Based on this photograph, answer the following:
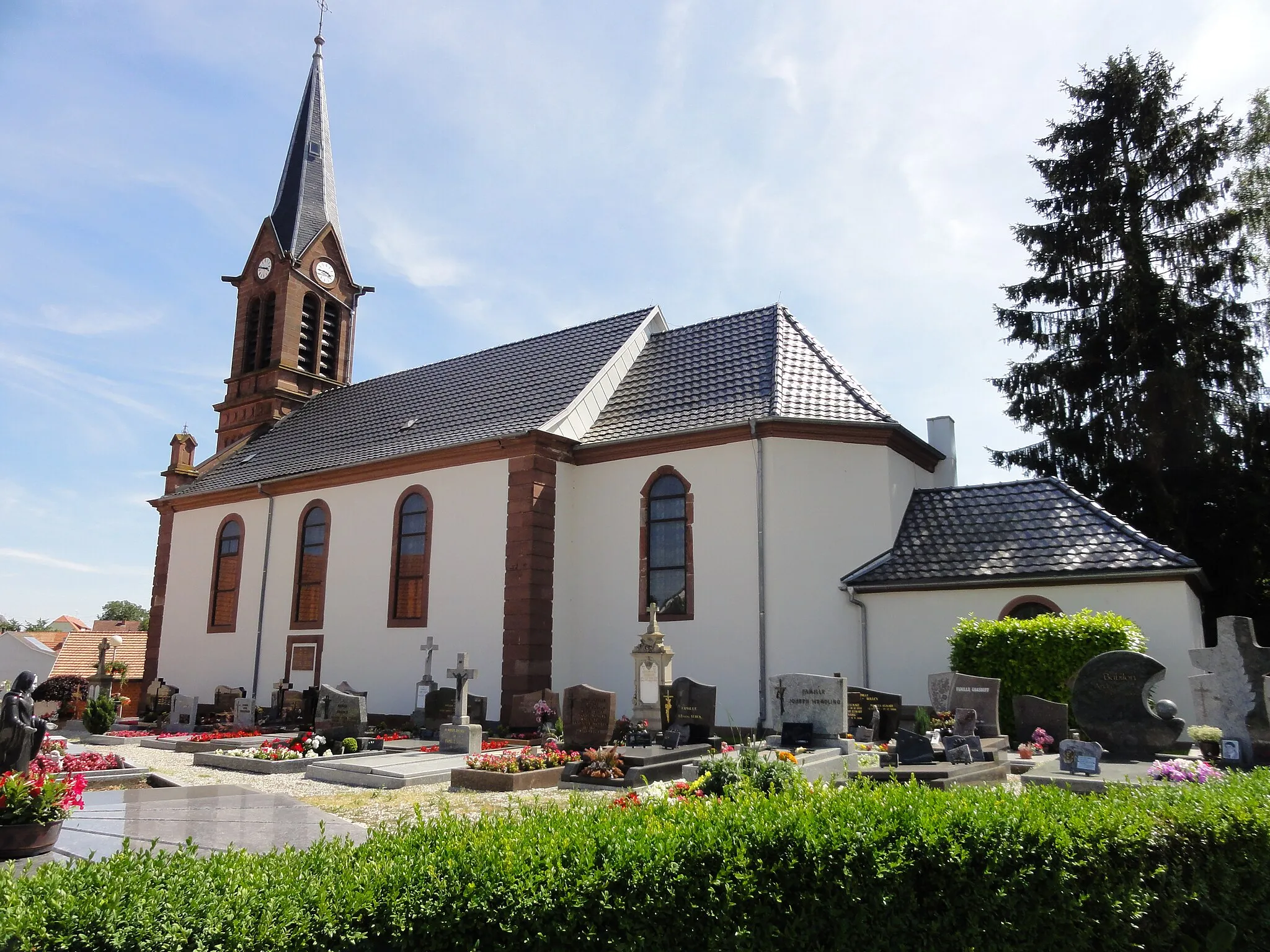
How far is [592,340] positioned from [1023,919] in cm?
1949

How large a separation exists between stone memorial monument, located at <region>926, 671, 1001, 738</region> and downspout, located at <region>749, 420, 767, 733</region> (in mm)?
3330

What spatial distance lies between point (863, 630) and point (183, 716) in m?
15.6

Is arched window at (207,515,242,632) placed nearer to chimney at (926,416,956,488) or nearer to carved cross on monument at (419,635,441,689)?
carved cross on monument at (419,635,441,689)

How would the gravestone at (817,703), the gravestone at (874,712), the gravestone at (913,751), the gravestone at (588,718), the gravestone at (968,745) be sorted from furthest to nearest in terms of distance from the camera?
the gravestone at (588,718)
the gravestone at (874,712)
the gravestone at (817,703)
the gravestone at (968,745)
the gravestone at (913,751)

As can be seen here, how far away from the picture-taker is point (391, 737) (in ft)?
56.3

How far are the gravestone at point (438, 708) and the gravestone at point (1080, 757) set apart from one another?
37.3 ft

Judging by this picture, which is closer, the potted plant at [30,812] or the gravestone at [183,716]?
the potted plant at [30,812]

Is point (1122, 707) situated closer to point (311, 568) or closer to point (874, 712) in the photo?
point (874, 712)

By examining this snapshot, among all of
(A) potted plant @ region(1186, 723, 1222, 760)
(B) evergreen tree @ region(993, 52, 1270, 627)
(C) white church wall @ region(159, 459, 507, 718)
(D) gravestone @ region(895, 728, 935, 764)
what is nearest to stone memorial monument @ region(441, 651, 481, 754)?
(C) white church wall @ region(159, 459, 507, 718)

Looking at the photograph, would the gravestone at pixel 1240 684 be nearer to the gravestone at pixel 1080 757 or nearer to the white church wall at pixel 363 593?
the gravestone at pixel 1080 757

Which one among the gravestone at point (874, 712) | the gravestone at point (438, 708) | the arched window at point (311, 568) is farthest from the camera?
the arched window at point (311, 568)

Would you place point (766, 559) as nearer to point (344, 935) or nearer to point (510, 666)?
point (510, 666)

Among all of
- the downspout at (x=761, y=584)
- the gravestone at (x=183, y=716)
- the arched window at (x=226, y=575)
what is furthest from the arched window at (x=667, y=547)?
the arched window at (x=226, y=575)

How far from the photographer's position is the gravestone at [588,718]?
45.9 feet
